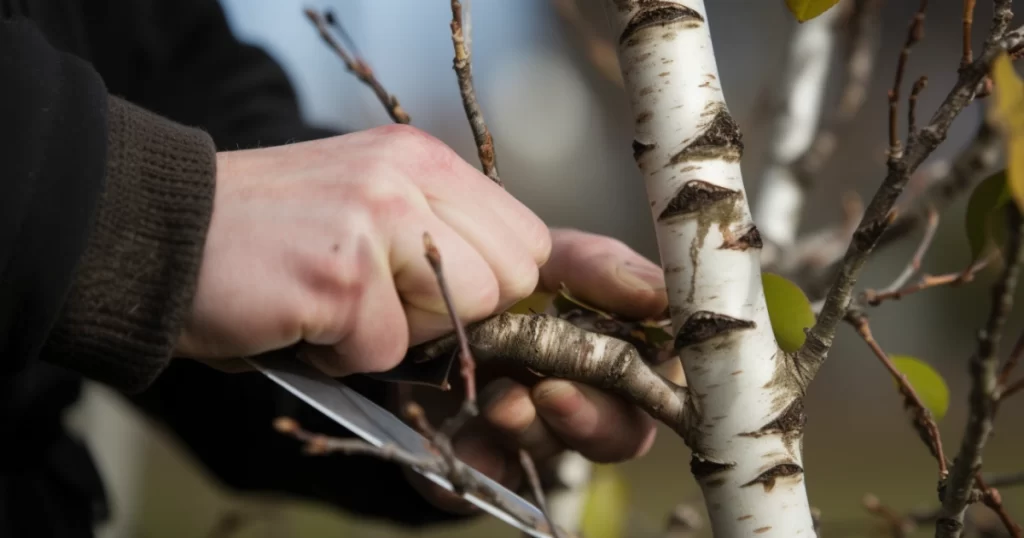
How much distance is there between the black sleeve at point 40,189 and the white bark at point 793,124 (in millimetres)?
659

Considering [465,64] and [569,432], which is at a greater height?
[465,64]

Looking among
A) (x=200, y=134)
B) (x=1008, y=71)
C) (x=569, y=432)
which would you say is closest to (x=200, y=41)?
(x=200, y=134)

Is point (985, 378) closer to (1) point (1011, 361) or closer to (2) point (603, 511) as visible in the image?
(1) point (1011, 361)

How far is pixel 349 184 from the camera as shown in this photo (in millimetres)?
360

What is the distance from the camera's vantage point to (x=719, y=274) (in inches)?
14.6

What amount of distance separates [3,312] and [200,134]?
0.41ft

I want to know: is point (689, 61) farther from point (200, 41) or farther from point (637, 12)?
point (200, 41)

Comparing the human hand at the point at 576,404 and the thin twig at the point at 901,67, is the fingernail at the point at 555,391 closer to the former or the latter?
the human hand at the point at 576,404

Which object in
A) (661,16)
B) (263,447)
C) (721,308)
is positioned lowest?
(263,447)

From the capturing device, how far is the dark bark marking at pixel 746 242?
0.37 m

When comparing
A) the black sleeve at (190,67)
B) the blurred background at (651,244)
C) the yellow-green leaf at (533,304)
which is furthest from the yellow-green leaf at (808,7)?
the blurred background at (651,244)

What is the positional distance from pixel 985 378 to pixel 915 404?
19 centimetres

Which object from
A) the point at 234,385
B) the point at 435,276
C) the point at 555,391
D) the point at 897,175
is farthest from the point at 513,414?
the point at 234,385

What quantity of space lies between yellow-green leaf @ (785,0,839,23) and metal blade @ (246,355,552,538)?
0.26m
